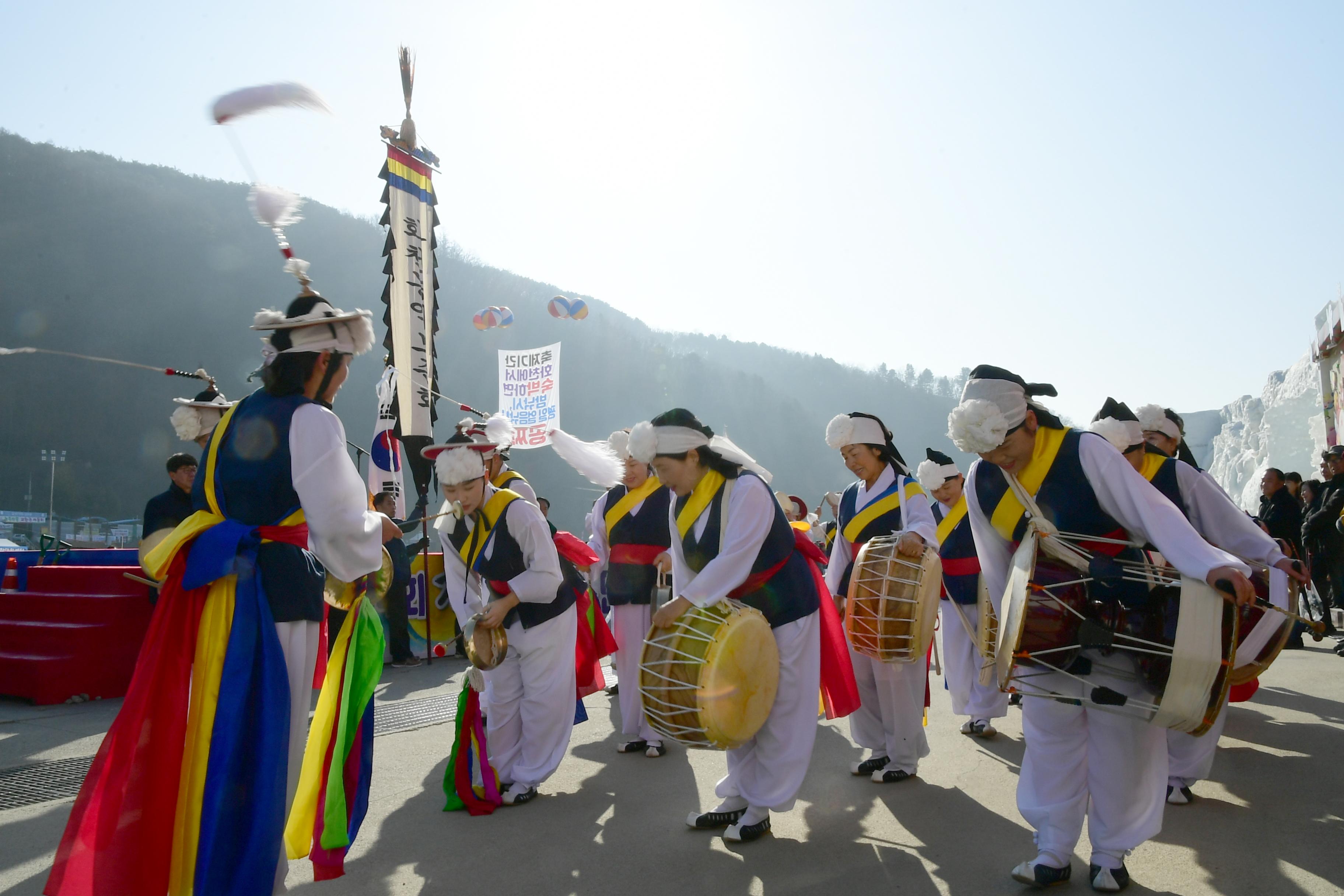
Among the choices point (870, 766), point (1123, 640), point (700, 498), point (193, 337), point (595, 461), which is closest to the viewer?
point (1123, 640)

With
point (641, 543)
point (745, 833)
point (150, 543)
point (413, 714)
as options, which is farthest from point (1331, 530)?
point (150, 543)

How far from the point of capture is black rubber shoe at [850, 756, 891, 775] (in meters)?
4.92

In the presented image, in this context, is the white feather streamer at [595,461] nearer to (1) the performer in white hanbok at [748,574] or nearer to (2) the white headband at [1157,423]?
(1) the performer in white hanbok at [748,574]

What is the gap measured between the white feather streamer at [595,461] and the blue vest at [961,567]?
2.17m

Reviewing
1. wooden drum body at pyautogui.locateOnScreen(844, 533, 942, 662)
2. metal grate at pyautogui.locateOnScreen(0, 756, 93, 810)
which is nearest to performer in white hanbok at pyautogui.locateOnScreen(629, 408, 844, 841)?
wooden drum body at pyautogui.locateOnScreen(844, 533, 942, 662)

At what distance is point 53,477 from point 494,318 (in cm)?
4392

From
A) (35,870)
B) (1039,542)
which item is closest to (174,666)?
(35,870)

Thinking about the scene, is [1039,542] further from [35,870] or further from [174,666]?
[35,870]

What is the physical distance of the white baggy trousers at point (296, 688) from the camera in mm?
2738

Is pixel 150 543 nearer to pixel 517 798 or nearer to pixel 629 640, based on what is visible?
pixel 517 798

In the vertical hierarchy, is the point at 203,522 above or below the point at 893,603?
above

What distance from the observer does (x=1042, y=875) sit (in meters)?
3.05

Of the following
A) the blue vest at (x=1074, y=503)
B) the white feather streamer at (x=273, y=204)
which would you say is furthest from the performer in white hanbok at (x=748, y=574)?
the white feather streamer at (x=273, y=204)

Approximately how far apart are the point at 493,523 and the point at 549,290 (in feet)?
289
